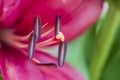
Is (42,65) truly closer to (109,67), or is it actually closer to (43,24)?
(43,24)

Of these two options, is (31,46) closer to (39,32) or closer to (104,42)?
(39,32)

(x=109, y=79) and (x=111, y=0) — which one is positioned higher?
(x=111, y=0)

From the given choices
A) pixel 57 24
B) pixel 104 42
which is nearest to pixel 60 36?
pixel 57 24

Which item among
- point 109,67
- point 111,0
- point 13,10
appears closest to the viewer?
point 13,10

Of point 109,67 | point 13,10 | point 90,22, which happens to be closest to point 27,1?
point 13,10

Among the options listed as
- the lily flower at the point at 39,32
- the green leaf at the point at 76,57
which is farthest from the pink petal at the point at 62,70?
the green leaf at the point at 76,57

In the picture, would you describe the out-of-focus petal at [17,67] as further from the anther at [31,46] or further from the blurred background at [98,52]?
the blurred background at [98,52]
